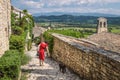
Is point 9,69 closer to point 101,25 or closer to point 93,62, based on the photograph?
point 93,62

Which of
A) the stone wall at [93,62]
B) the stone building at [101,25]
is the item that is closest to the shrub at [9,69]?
the stone wall at [93,62]

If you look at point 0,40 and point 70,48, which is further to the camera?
point 70,48

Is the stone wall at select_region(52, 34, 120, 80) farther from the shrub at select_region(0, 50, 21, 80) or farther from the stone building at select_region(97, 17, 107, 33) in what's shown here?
the stone building at select_region(97, 17, 107, 33)

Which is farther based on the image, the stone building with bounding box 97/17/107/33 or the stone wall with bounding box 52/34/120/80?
the stone building with bounding box 97/17/107/33

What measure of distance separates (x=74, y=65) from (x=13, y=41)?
438 cm

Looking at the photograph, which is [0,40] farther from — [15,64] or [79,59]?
[79,59]

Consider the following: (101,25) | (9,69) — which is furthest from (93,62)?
(101,25)

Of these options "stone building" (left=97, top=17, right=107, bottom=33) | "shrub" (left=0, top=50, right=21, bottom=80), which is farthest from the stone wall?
"stone building" (left=97, top=17, right=107, bottom=33)

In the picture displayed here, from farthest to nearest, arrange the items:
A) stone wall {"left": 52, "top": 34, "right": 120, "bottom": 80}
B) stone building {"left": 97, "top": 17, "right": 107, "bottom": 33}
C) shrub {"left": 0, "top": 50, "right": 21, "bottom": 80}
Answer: stone building {"left": 97, "top": 17, "right": 107, "bottom": 33}, shrub {"left": 0, "top": 50, "right": 21, "bottom": 80}, stone wall {"left": 52, "top": 34, "right": 120, "bottom": 80}

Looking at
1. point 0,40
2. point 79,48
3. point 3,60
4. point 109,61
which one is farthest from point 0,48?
point 109,61

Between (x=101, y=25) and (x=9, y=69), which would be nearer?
(x=9, y=69)

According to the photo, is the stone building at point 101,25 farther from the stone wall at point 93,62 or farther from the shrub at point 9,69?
the shrub at point 9,69

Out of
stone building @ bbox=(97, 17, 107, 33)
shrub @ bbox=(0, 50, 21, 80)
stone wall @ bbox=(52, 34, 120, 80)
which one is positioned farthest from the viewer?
stone building @ bbox=(97, 17, 107, 33)

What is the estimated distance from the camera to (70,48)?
1305cm
